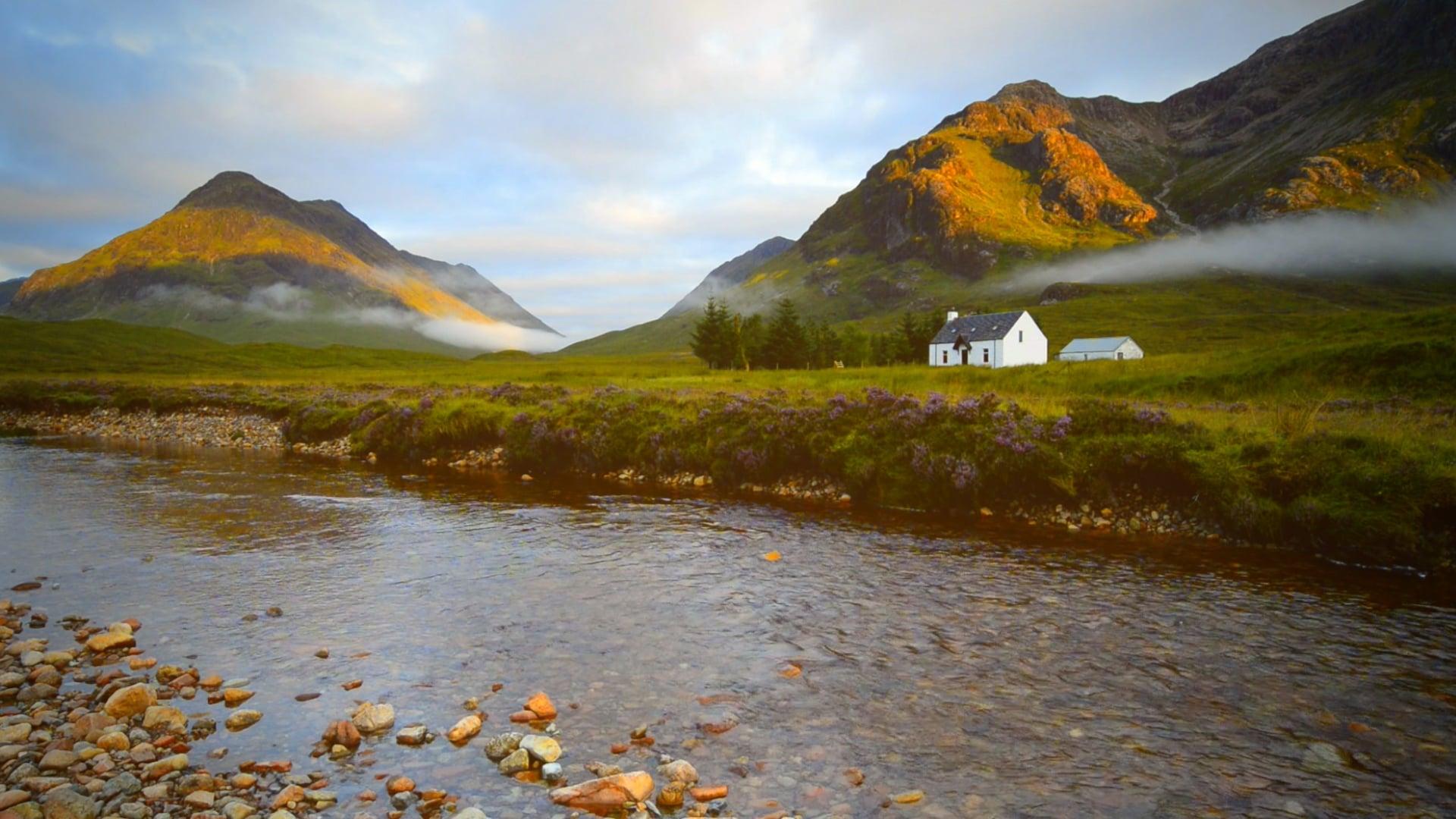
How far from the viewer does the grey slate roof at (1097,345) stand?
114562 millimetres

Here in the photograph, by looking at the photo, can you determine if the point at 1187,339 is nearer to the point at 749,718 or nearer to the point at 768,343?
the point at 768,343

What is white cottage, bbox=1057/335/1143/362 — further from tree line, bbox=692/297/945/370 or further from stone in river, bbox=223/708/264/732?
stone in river, bbox=223/708/264/732

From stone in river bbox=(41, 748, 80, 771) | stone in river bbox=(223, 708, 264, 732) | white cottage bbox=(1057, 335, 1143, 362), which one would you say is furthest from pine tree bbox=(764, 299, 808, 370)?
stone in river bbox=(41, 748, 80, 771)

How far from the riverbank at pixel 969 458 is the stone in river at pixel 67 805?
1795 cm

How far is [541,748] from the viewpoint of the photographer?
7297 mm

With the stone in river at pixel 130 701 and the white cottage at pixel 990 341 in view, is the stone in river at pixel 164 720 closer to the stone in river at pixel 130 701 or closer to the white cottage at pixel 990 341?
the stone in river at pixel 130 701

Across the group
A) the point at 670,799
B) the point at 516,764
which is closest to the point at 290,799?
the point at 516,764

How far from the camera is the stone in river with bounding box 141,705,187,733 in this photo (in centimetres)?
782

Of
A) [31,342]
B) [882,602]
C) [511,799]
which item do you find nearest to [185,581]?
[511,799]

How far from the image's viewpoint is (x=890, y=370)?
5500 cm

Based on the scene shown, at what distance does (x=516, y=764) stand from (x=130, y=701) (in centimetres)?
490

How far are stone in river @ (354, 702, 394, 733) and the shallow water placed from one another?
316 millimetres

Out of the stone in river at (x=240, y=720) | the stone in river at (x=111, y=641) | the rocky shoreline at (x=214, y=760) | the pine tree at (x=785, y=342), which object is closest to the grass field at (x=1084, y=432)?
the rocky shoreline at (x=214, y=760)

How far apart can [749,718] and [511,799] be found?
2.84m
